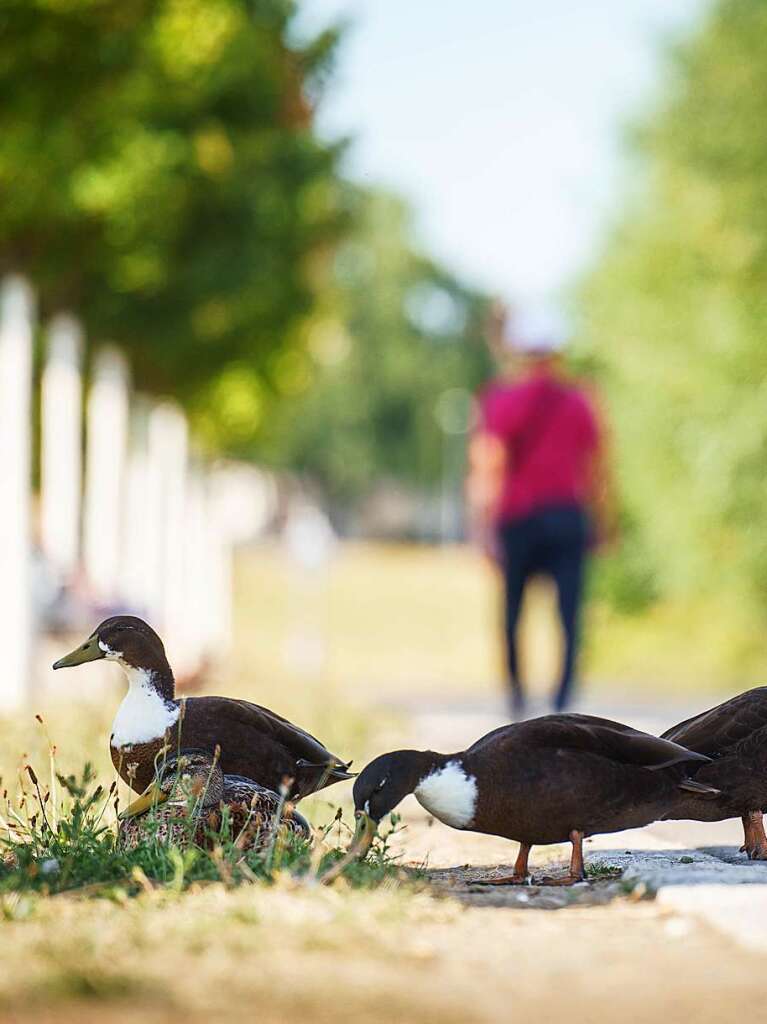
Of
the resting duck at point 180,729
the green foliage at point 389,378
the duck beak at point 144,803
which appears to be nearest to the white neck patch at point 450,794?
the resting duck at point 180,729

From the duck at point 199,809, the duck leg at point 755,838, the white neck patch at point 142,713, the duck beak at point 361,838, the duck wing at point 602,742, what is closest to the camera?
the duck beak at point 361,838

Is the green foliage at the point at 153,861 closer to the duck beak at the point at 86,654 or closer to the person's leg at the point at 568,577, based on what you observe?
the duck beak at the point at 86,654

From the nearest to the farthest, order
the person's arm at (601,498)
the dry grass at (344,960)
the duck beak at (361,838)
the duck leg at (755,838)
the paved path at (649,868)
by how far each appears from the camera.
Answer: the dry grass at (344,960)
the paved path at (649,868)
the duck beak at (361,838)
the duck leg at (755,838)
the person's arm at (601,498)

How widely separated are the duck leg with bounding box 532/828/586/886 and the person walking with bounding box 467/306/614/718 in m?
5.67

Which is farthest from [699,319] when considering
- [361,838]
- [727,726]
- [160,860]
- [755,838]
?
[160,860]

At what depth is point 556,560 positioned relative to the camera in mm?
10961

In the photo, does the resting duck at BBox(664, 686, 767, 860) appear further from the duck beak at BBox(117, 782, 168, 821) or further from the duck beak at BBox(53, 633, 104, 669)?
the duck beak at BBox(53, 633, 104, 669)

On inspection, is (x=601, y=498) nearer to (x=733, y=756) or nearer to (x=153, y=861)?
(x=733, y=756)

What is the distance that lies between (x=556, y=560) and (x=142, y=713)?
5.80 m

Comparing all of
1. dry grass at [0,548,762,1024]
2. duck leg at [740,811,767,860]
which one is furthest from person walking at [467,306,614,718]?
dry grass at [0,548,762,1024]

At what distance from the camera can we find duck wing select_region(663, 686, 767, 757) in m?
5.58

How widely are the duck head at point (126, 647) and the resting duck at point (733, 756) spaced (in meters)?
1.59

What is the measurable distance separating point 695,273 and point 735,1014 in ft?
79.6

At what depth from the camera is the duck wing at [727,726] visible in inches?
220
